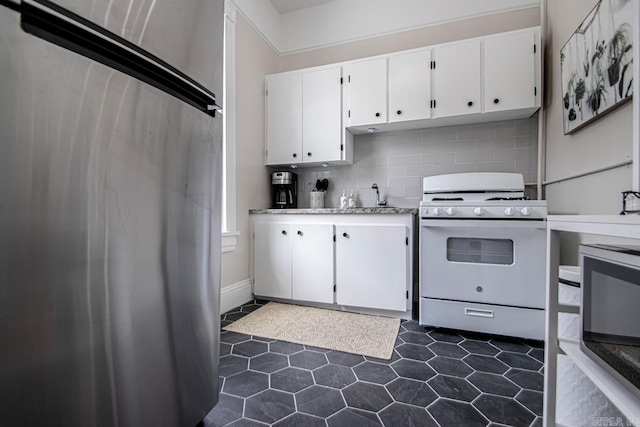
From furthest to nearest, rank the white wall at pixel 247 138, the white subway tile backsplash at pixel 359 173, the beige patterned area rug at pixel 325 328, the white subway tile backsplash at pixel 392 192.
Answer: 1. the white subway tile backsplash at pixel 359 173
2. the white subway tile backsplash at pixel 392 192
3. the white wall at pixel 247 138
4. the beige patterned area rug at pixel 325 328

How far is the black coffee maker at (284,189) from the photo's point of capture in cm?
296

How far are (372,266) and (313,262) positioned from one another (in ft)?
1.61

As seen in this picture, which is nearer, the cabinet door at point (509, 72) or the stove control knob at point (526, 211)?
the stove control knob at point (526, 211)

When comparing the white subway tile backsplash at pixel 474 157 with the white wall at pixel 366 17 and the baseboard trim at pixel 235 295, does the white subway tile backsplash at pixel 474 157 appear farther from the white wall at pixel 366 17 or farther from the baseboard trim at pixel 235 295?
the baseboard trim at pixel 235 295

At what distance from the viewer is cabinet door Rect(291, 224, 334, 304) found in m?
2.38

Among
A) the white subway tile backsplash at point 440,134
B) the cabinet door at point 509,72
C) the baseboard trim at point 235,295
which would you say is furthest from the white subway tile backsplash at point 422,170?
the baseboard trim at point 235,295

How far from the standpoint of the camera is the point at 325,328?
2014 mm

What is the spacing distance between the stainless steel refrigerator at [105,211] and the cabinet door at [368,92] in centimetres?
175

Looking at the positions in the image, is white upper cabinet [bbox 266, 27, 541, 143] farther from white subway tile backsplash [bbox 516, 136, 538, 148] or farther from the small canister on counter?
the small canister on counter

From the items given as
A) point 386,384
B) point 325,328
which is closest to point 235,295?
point 325,328

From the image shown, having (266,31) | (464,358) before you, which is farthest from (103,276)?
(266,31)

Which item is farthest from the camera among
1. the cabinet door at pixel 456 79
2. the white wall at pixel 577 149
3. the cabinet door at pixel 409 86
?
the cabinet door at pixel 409 86

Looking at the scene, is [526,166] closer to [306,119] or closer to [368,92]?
[368,92]

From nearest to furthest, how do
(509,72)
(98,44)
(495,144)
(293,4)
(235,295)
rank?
(98,44)
(509,72)
(235,295)
(495,144)
(293,4)
